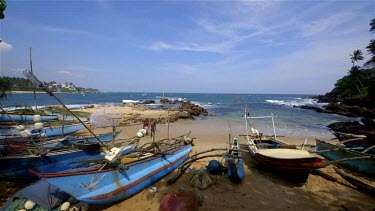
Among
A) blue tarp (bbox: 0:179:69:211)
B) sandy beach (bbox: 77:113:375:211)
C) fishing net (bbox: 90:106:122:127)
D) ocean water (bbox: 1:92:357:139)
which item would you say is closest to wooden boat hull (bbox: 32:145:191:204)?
sandy beach (bbox: 77:113:375:211)

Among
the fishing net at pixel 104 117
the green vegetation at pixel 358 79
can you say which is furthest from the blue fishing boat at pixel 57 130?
the green vegetation at pixel 358 79

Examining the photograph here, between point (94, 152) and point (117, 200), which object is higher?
point (94, 152)

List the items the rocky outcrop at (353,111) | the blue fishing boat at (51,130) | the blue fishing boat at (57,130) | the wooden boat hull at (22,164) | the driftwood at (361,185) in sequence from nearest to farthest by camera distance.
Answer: the driftwood at (361,185)
the wooden boat hull at (22,164)
the blue fishing boat at (51,130)
the blue fishing boat at (57,130)
the rocky outcrop at (353,111)

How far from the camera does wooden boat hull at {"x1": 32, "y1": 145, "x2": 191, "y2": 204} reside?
244 inches

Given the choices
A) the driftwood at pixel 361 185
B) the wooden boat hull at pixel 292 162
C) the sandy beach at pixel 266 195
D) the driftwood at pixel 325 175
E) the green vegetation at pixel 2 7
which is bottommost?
the sandy beach at pixel 266 195

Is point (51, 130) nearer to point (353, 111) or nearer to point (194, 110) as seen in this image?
point (194, 110)

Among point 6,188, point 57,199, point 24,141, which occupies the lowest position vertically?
point 6,188

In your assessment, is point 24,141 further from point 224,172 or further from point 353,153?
point 353,153

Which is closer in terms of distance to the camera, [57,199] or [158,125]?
[57,199]

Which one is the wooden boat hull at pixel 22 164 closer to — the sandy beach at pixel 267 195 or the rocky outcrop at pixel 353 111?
the sandy beach at pixel 267 195

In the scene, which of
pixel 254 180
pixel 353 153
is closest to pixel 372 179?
pixel 353 153

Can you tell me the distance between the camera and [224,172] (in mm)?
10086

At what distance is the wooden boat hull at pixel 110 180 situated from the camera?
6.20 meters

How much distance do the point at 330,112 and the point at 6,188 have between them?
49.9 m
